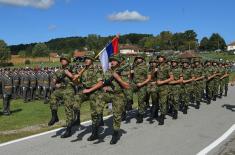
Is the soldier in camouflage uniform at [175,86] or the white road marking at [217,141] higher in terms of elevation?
the soldier in camouflage uniform at [175,86]

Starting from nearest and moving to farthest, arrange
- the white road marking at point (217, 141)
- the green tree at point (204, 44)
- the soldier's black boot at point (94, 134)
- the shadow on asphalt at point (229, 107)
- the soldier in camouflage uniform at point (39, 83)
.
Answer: the white road marking at point (217, 141), the soldier's black boot at point (94, 134), the shadow on asphalt at point (229, 107), the soldier in camouflage uniform at point (39, 83), the green tree at point (204, 44)

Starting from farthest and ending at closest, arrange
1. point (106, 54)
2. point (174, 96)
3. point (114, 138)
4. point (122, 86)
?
point (174, 96) → point (106, 54) → point (114, 138) → point (122, 86)

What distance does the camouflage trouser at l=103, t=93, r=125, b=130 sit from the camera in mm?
9273

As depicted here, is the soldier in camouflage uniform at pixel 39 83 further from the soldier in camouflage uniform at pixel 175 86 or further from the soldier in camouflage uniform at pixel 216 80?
the soldier in camouflage uniform at pixel 175 86

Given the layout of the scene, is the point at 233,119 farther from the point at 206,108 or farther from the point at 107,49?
the point at 107,49

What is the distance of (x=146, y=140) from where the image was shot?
9898mm

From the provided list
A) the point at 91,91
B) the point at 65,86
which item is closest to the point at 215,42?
the point at 65,86

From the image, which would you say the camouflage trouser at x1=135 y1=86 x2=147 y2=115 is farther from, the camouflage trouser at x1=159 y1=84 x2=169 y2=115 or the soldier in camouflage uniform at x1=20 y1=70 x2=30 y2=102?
the soldier in camouflage uniform at x1=20 y1=70 x2=30 y2=102

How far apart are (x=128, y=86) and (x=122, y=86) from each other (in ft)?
0.93

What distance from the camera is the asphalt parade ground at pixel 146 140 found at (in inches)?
346

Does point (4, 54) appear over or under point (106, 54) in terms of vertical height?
under

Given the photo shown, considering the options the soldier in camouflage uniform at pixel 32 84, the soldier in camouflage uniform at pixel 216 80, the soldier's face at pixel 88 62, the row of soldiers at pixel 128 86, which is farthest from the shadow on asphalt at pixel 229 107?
the soldier in camouflage uniform at pixel 32 84

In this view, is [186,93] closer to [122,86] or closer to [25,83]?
[122,86]

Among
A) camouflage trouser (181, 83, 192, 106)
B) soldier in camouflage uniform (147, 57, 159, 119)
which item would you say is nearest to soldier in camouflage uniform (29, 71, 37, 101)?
camouflage trouser (181, 83, 192, 106)
